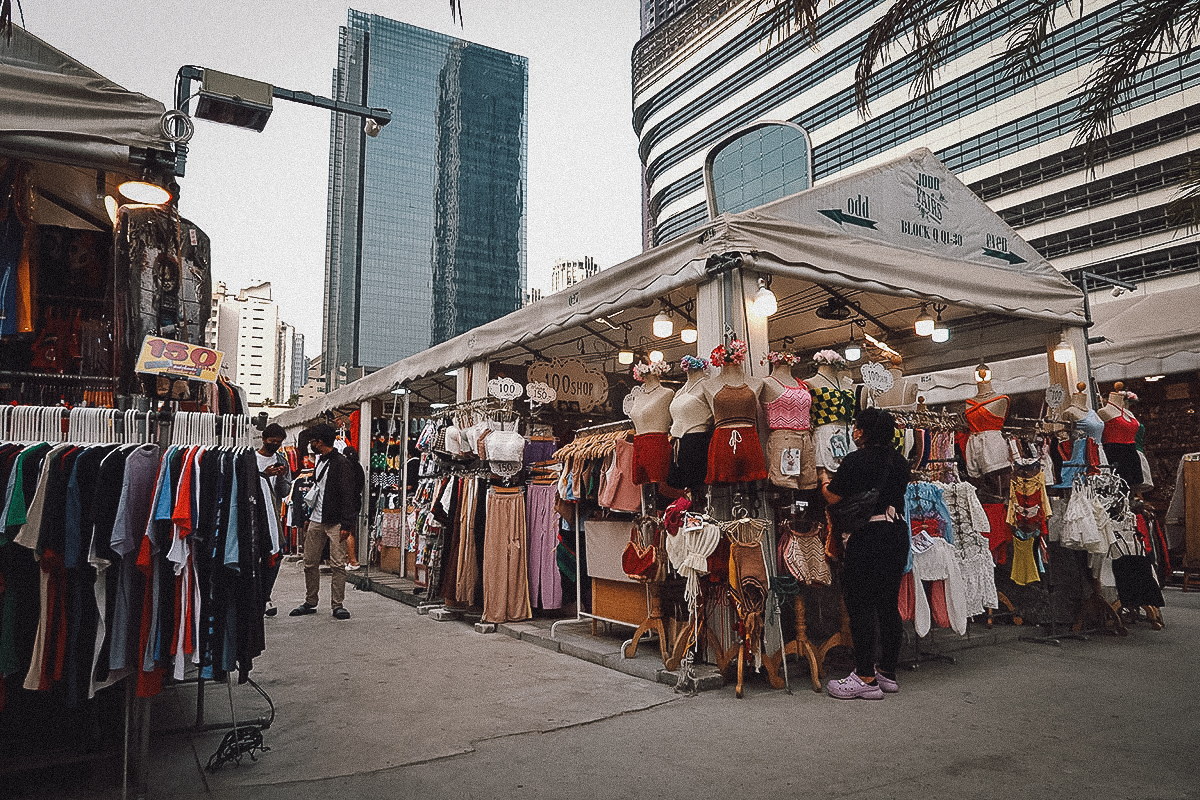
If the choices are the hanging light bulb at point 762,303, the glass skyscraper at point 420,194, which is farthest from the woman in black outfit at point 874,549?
the glass skyscraper at point 420,194

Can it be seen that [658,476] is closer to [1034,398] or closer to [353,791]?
[353,791]

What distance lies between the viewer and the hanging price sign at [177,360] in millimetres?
3283

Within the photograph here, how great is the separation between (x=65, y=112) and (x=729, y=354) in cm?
383

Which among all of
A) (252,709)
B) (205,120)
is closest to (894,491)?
(252,709)

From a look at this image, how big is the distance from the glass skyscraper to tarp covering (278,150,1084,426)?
2219 inches

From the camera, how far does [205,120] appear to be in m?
5.64

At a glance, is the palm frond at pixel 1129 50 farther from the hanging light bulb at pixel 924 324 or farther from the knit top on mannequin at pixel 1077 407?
the hanging light bulb at pixel 924 324

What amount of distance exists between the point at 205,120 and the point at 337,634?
4.51 metres

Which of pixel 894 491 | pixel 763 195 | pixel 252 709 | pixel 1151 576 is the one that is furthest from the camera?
pixel 763 195

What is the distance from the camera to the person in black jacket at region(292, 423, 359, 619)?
7680mm

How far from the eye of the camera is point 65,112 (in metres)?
3.41

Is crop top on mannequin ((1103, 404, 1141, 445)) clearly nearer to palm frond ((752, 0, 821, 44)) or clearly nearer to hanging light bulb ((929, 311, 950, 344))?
hanging light bulb ((929, 311, 950, 344))

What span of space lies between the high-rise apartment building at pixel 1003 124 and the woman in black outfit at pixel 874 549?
988cm

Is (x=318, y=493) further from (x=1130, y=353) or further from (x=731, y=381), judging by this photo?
(x=1130, y=353)
